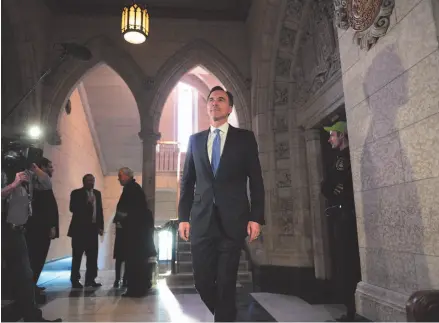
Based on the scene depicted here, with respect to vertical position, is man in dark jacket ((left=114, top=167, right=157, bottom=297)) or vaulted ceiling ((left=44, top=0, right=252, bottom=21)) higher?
vaulted ceiling ((left=44, top=0, right=252, bottom=21))

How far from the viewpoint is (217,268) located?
5.36 feet

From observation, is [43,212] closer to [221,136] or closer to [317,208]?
[221,136]

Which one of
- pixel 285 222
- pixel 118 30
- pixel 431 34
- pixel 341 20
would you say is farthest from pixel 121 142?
pixel 431 34

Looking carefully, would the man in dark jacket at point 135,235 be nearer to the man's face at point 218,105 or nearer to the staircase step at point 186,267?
the staircase step at point 186,267

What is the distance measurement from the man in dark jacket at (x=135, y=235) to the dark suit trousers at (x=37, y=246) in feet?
2.46

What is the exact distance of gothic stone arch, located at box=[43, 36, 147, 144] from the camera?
536 centimetres

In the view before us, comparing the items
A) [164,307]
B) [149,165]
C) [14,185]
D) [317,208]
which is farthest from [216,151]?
[149,165]

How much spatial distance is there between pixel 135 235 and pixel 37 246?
91 cm

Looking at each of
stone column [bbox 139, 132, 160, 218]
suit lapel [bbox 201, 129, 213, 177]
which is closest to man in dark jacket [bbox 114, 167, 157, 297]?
stone column [bbox 139, 132, 160, 218]

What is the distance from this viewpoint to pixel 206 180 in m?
1.70

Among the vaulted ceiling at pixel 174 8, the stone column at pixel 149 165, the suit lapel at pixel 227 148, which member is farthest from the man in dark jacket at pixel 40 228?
the vaulted ceiling at pixel 174 8

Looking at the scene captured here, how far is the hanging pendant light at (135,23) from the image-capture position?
4.30m

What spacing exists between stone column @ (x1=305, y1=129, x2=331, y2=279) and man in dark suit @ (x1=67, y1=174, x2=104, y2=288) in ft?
8.66

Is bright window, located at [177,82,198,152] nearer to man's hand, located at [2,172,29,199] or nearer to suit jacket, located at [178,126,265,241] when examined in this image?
man's hand, located at [2,172,29,199]
